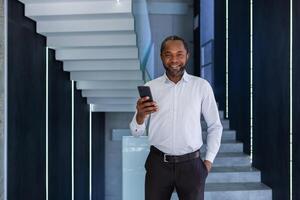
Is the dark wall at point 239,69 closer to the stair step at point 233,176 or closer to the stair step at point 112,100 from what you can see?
the stair step at point 233,176

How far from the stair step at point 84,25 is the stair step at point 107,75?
116cm

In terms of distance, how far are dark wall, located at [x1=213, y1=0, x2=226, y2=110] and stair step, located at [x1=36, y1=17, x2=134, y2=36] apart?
271 cm

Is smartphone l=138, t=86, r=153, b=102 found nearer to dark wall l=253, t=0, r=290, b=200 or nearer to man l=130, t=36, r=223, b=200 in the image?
man l=130, t=36, r=223, b=200

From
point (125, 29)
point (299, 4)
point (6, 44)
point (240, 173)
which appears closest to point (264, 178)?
point (240, 173)

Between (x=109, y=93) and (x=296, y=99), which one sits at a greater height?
(x=109, y=93)

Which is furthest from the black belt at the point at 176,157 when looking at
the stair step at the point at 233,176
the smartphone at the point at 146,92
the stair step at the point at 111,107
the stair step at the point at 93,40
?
the stair step at the point at 111,107

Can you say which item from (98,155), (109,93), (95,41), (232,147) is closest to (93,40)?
(95,41)

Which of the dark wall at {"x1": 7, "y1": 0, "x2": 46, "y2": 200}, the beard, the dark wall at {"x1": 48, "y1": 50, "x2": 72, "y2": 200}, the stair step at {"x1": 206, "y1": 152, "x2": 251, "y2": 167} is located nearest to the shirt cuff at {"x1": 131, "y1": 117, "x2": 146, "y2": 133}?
the beard

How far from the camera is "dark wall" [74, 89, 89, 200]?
5547 millimetres

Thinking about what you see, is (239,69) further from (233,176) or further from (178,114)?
(178,114)

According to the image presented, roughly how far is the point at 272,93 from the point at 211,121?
2.15m

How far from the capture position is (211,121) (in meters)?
2.00

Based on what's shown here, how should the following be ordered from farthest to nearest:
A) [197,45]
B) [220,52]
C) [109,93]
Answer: [197,45] < [220,52] < [109,93]

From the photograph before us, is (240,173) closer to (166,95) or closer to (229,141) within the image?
(229,141)
